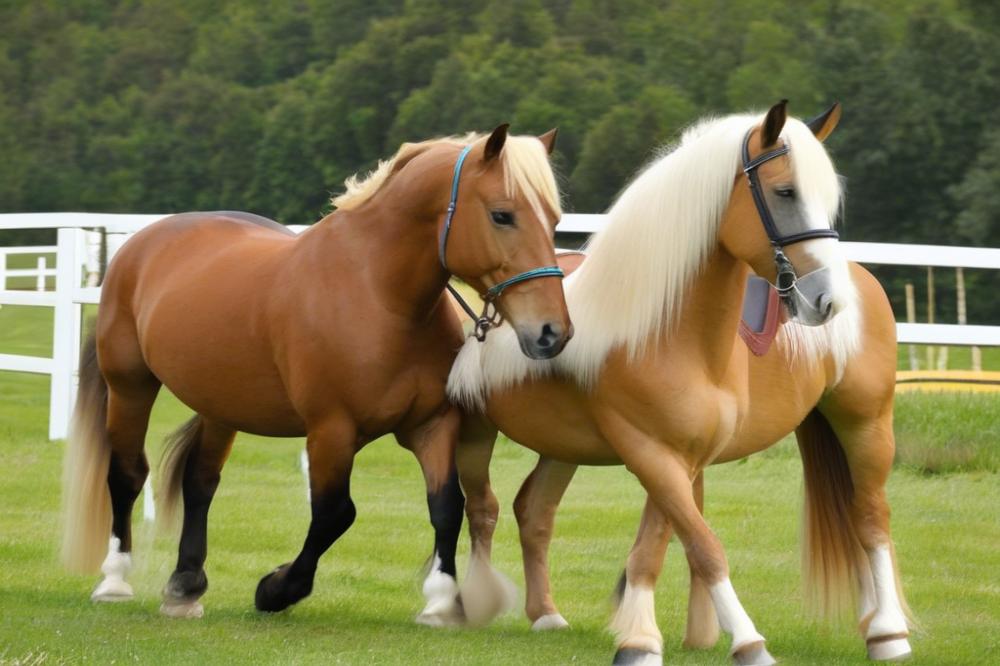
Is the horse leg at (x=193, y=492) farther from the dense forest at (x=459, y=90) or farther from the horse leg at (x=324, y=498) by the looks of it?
the dense forest at (x=459, y=90)

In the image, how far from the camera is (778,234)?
15.2 ft

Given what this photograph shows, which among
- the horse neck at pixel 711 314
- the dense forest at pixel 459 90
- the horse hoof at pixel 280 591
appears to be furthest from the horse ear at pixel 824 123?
the dense forest at pixel 459 90

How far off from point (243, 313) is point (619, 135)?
42.2 meters

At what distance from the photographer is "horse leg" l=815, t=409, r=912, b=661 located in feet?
18.3

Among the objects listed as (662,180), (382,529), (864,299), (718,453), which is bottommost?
(382,529)

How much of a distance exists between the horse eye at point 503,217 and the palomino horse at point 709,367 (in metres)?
0.34

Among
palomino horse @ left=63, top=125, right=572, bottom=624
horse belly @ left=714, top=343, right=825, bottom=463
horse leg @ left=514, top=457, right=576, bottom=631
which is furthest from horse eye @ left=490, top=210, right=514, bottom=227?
horse leg @ left=514, top=457, right=576, bottom=631

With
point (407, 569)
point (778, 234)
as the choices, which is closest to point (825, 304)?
point (778, 234)

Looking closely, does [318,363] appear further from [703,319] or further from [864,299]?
[864,299]

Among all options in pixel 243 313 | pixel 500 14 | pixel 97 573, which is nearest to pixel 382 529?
pixel 97 573

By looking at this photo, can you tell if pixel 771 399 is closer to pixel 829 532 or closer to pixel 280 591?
pixel 829 532

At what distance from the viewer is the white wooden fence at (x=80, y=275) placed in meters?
9.32

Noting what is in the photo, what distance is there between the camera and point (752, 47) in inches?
2189

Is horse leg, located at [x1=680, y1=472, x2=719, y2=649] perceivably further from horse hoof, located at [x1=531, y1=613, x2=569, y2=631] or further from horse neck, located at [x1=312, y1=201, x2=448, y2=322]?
horse neck, located at [x1=312, y1=201, x2=448, y2=322]
